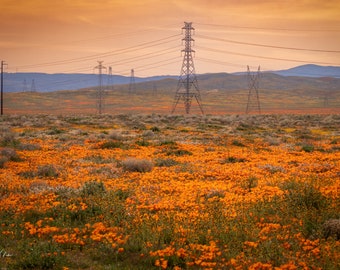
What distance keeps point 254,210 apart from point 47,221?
5.15m

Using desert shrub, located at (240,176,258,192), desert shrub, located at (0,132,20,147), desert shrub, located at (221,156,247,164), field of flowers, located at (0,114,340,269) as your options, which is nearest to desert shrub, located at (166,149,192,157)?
field of flowers, located at (0,114,340,269)

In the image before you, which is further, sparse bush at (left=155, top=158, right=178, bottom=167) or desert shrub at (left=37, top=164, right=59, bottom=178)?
sparse bush at (left=155, top=158, right=178, bottom=167)

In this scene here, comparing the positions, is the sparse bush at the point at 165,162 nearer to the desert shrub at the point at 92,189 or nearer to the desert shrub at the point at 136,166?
the desert shrub at the point at 136,166

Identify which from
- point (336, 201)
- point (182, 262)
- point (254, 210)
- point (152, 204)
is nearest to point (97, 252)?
point (182, 262)

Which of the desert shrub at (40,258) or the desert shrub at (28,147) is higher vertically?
the desert shrub at (28,147)

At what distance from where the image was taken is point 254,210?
33.2 ft

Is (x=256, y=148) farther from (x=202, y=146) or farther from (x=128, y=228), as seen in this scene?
(x=128, y=228)

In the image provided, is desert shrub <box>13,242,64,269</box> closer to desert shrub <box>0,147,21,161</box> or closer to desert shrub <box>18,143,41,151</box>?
desert shrub <box>0,147,21,161</box>

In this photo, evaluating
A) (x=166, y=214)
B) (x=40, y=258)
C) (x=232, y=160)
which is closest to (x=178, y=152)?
(x=232, y=160)

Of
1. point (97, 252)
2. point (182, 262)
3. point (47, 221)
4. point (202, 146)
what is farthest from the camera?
point (202, 146)

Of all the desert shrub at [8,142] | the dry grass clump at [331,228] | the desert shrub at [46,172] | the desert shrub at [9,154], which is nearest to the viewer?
the dry grass clump at [331,228]

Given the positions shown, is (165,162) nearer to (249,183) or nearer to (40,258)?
(249,183)

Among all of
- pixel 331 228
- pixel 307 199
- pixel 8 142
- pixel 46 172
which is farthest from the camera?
pixel 8 142

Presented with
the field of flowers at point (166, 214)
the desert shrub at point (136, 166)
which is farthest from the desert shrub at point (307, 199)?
the desert shrub at point (136, 166)
